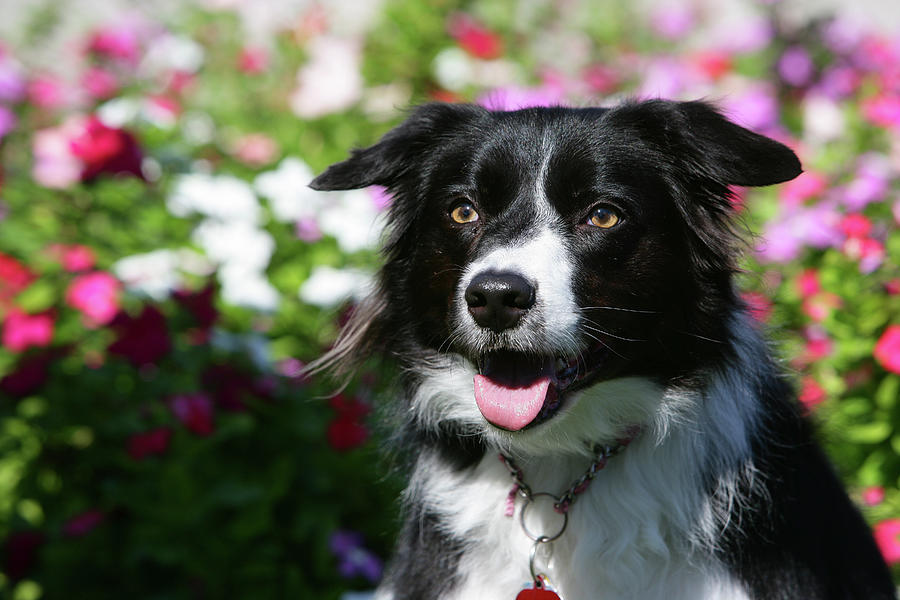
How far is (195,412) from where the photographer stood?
10.5ft

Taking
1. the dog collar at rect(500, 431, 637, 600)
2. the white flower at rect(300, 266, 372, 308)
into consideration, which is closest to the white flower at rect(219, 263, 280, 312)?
the white flower at rect(300, 266, 372, 308)

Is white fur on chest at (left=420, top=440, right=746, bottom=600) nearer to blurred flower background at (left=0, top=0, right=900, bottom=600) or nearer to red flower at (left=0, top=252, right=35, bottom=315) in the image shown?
blurred flower background at (left=0, top=0, right=900, bottom=600)

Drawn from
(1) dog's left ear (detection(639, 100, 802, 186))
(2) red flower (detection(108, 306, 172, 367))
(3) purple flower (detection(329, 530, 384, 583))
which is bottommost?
(3) purple flower (detection(329, 530, 384, 583))

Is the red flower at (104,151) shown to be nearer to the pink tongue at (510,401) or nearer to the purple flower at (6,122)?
the purple flower at (6,122)

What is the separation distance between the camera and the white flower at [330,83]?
18.3 feet

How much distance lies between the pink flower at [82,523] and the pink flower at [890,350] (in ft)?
9.43

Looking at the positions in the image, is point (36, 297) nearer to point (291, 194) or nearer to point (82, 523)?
point (82, 523)

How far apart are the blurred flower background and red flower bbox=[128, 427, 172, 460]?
14mm

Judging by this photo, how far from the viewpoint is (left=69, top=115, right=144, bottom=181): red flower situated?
3.74m

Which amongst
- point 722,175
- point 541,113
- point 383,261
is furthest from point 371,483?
point 722,175

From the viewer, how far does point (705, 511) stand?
2.27 meters

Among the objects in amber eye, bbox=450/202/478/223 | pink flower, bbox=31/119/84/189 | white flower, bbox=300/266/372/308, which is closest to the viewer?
amber eye, bbox=450/202/478/223

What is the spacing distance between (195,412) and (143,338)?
0.33 meters

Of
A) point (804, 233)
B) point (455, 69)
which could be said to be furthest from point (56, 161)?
point (804, 233)
